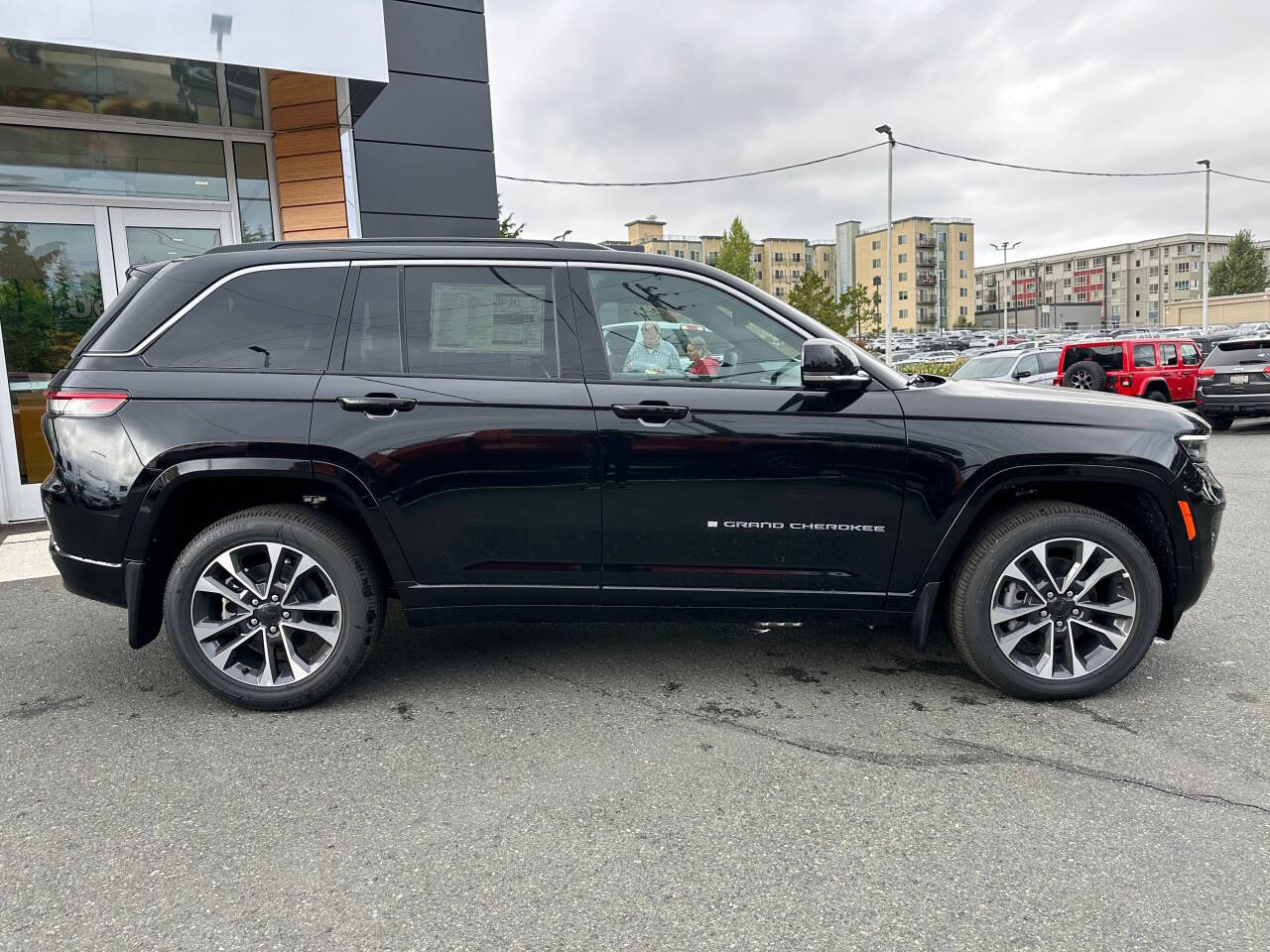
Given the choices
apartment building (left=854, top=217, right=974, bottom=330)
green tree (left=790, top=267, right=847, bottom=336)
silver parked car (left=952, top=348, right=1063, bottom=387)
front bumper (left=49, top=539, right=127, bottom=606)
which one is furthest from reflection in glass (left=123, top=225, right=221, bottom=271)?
apartment building (left=854, top=217, right=974, bottom=330)

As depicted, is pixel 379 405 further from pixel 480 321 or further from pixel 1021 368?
pixel 1021 368

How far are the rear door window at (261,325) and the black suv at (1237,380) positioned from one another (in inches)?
610

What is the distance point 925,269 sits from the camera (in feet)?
385

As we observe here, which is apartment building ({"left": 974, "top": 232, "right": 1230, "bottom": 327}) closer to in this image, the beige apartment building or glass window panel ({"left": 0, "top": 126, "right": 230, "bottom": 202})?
the beige apartment building

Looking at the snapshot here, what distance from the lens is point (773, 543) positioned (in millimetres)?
3551

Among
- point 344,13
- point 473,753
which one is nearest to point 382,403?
point 473,753

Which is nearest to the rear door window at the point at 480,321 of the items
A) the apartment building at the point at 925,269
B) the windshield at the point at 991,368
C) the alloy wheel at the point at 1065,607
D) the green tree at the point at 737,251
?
the alloy wheel at the point at 1065,607

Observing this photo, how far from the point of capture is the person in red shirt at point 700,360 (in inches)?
141

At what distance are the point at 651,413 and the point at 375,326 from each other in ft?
3.91

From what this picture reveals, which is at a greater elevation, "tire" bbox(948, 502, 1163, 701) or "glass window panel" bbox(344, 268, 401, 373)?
"glass window panel" bbox(344, 268, 401, 373)

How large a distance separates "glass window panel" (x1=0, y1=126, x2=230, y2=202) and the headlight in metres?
8.16

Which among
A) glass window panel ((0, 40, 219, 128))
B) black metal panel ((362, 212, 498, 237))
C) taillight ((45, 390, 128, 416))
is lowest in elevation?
taillight ((45, 390, 128, 416))

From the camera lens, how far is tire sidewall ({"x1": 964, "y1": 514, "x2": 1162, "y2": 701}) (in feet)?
11.6

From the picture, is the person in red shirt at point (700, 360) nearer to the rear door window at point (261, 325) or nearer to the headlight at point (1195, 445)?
the rear door window at point (261, 325)
